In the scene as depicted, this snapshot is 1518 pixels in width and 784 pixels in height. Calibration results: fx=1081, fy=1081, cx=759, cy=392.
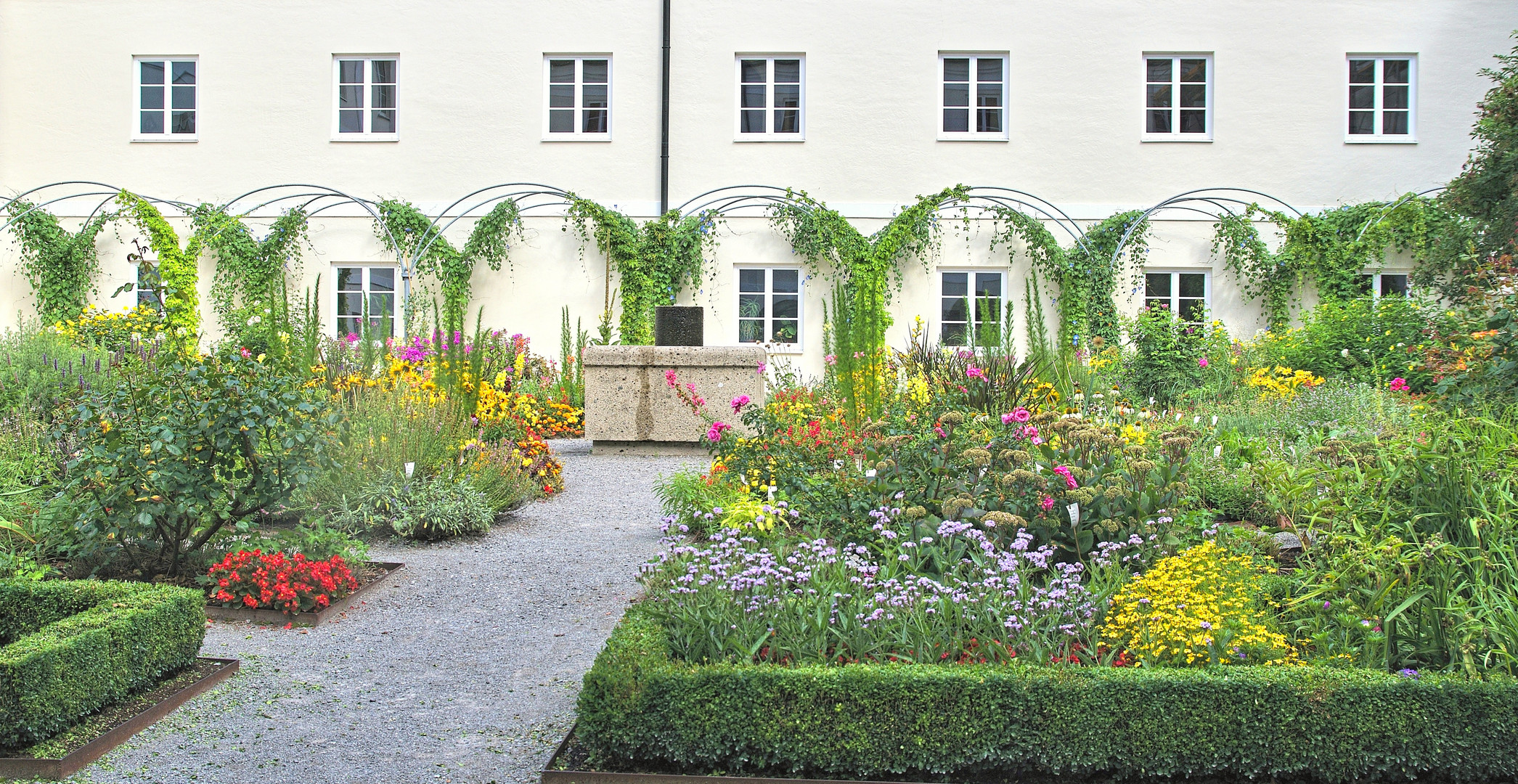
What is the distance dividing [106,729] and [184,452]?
65.3 inches

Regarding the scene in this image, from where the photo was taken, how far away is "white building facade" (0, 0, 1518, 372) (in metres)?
14.5

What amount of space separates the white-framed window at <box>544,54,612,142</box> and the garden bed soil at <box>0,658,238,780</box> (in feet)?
38.4

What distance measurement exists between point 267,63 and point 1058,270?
441 inches

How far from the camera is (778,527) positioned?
5676mm

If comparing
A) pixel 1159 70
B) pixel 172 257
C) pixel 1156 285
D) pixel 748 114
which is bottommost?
pixel 1156 285

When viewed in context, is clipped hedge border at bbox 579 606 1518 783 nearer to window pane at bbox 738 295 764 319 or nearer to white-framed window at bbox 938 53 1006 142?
window pane at bbox 738 295 764 319

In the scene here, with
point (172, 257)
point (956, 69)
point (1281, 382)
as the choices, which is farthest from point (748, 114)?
point (172, 257)

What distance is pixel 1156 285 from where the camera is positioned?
14594 mm

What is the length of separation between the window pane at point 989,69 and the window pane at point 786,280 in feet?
12.2

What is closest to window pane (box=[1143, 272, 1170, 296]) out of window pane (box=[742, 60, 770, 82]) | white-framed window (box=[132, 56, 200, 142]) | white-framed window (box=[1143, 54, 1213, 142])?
white-framed window (box=[1143, 54, 1213, 142])

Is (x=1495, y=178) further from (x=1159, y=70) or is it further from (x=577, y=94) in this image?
(x=577, y=94)

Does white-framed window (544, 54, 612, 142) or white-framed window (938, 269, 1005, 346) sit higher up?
white-framed window (544, 54, 612, 142)

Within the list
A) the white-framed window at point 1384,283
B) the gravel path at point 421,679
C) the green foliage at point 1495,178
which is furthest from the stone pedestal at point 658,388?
the white-framed window at point 1384,283

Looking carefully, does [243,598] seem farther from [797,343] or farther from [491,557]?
[797,343]
